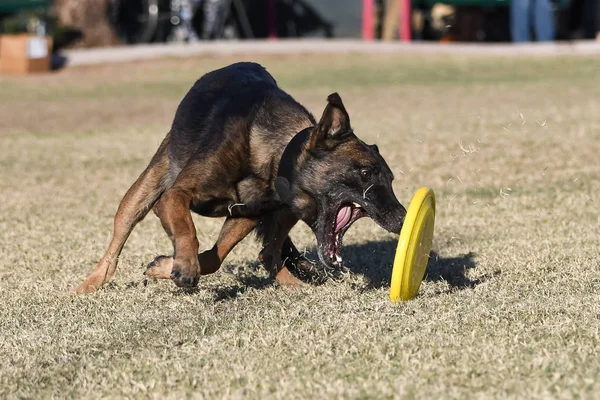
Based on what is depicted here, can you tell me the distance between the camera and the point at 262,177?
6.00 meters

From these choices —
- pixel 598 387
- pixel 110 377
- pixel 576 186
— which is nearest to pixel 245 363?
pixel 110 377

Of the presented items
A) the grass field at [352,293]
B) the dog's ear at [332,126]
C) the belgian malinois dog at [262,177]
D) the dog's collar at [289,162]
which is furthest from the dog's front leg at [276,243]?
the dog's ear at [332,126]

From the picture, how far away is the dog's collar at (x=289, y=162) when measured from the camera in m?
5.82

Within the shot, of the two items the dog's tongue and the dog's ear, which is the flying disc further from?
the dog's ear

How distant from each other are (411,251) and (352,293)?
81cm

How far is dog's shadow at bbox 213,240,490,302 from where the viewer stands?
6535 millimetres

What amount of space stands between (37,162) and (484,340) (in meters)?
9.96

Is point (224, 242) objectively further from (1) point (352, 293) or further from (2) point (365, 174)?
(2) point (365, 174)

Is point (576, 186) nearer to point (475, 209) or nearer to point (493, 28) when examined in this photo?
point (475, 209)

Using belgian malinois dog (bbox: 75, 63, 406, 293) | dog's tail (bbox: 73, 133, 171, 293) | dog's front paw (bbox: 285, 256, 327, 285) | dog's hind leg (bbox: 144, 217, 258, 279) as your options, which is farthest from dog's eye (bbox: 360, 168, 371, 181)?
dog's tail (bbox: 73, 133, 171, 293)

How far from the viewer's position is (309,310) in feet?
18.7

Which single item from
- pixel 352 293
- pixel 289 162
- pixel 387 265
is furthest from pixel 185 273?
pixel 387 265

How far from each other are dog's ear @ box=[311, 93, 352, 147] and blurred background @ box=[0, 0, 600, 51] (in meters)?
23.4

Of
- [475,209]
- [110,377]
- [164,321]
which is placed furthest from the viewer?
[475,209]
